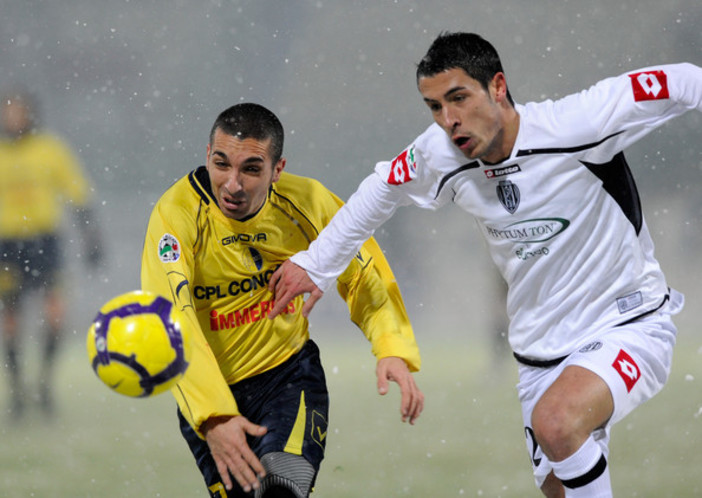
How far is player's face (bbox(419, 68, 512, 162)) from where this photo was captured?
10.7 ft

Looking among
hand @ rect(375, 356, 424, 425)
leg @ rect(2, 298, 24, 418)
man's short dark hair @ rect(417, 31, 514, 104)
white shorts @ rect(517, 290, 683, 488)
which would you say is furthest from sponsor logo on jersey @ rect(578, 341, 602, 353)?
leg @ rect(2, 298, 24, 418)

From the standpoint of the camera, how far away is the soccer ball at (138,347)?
3010 millimetres

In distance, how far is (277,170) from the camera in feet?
12.3

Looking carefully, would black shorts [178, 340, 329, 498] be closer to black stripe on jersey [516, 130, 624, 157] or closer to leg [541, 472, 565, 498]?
leg [541, 472, 565, 498]

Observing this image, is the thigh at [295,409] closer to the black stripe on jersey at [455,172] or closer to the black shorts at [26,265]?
the black stripe on jersey at [455,172]

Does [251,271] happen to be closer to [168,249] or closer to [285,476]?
[168,249]

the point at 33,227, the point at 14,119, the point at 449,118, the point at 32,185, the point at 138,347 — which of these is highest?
the point at 14,119

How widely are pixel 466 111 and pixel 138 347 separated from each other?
1346mm

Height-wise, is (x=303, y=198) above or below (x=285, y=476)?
above

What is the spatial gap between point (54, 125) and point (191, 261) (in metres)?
5.54

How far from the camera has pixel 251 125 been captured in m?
3.64

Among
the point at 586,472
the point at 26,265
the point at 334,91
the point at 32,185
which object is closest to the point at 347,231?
the point at 586,472

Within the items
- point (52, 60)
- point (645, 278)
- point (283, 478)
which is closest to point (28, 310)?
point (52, 60)

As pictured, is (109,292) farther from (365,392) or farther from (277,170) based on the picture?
(277,170)
